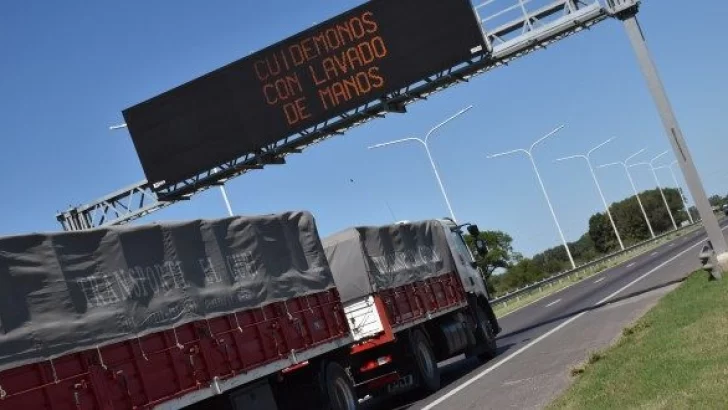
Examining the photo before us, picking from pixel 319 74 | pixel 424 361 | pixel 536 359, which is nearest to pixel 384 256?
pixel 424 361

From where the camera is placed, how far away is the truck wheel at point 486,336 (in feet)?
78.1

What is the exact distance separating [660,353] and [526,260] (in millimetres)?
110673

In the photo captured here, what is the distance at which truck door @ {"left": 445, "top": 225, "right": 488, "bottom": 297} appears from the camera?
79.7 ft

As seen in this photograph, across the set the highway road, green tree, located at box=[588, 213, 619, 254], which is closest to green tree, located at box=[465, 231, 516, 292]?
green tree, located at box=[588, 213, 619, 254]

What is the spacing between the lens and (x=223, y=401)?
509 inches

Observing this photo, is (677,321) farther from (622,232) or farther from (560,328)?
(622,232)

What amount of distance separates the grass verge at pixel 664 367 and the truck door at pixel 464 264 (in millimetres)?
5411

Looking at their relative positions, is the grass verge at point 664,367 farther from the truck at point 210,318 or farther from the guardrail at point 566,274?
the guardrail at point 566,274

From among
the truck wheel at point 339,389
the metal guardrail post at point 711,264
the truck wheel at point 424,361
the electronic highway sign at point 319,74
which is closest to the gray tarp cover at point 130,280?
the truck wheel at point 339,389

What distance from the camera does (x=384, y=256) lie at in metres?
20.2

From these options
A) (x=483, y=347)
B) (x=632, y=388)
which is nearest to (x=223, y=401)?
(x=632, y=388)

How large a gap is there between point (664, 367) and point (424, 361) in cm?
750

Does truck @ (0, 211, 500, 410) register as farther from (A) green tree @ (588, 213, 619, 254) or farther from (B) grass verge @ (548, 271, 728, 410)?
(A) green tree @ (588, 213, 619, 254)

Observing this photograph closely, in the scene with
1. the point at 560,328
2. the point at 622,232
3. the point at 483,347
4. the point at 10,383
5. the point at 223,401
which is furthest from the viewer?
the point at 622,232
